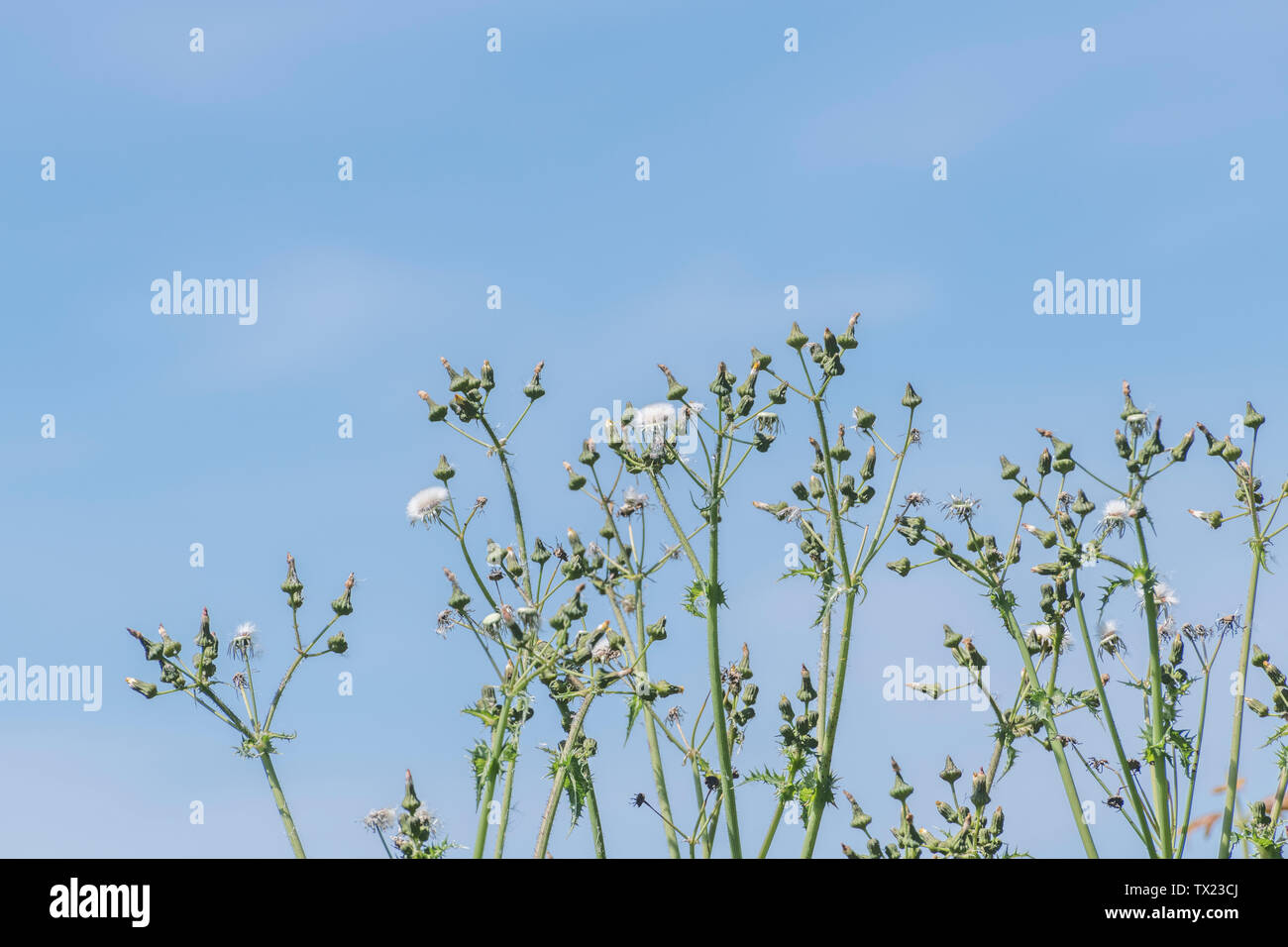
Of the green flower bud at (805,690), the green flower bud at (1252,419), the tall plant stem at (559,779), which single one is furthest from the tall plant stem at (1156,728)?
the tall plant stem at (559,779)

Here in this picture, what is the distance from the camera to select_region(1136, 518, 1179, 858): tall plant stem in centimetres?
771

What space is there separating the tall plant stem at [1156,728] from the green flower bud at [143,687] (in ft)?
18.4

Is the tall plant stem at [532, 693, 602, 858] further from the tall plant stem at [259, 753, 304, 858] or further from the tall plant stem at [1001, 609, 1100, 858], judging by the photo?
the tall plant stem at [1001, 609, 1100, 858]

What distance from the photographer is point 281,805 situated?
7.45m

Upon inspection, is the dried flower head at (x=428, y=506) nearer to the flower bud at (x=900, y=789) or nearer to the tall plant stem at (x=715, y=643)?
the tall plant stem at (x=715, y=643)

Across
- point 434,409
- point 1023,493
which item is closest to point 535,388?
point 434,409

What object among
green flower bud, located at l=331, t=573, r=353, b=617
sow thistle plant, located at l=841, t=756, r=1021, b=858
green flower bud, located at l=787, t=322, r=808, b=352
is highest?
green flower bud, located at l=787, t=322, r=808, b=352

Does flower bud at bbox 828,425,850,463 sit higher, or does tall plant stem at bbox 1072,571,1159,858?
flower bud at bbox 828,425,850,463

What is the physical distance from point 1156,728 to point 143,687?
18.7 ft

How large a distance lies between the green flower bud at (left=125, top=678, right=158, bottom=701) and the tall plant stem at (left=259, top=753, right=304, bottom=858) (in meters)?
0.70

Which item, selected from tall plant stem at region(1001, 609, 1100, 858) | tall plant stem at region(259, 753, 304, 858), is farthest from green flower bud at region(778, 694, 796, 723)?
tall plant stem at region(259, 753, 304, 858)

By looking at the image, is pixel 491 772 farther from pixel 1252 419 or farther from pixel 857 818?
pixel 1252 419

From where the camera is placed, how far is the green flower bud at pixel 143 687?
7.65 metres
